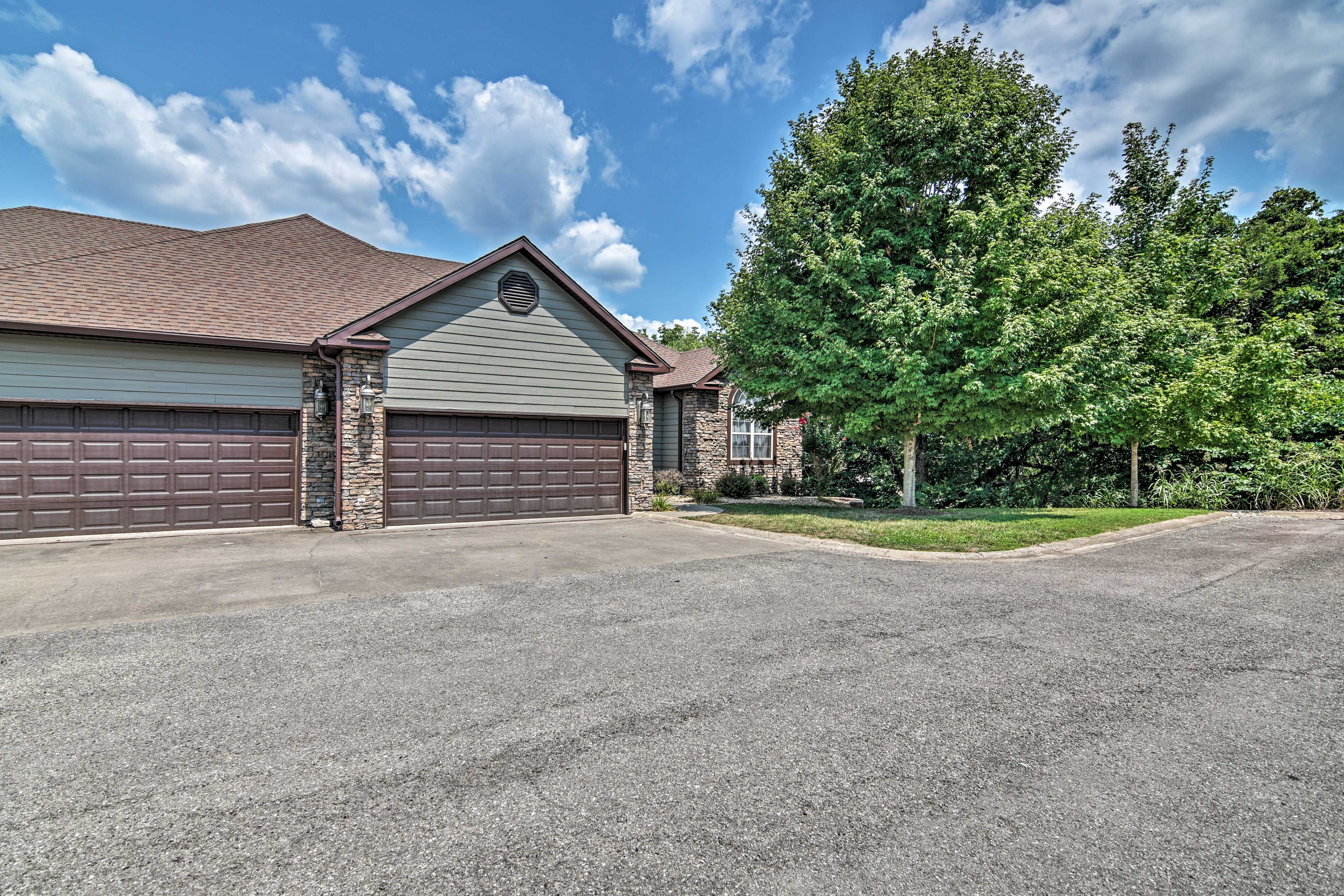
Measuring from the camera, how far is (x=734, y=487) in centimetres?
1852

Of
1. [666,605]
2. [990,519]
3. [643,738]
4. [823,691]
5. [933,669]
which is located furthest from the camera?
[990,519]

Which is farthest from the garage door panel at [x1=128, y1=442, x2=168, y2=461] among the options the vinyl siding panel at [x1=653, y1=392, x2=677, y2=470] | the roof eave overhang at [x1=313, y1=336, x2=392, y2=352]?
the vinyl siding panel at [x1=653, y1=392, x2=677, y2=470]

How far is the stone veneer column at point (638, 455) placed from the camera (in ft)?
47.1

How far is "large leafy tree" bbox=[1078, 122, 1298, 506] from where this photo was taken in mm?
14078

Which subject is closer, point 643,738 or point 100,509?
point 643,738

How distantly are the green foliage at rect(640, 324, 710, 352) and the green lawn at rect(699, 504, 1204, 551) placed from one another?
39880mm

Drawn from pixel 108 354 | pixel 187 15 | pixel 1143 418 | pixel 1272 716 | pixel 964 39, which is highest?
pixel 964 39

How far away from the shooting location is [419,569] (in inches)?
310

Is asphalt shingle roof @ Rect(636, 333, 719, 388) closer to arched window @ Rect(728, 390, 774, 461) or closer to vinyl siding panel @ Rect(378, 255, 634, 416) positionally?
arched window @ Rect(728, 390, 774, 461)

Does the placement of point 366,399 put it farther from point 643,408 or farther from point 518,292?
point 643,408

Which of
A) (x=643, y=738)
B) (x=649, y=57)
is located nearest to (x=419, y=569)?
(x=643, y=738)

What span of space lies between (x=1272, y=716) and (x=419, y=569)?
801cm

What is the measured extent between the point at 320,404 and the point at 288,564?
4.82 m

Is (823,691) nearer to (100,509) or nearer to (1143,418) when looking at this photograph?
(100,509)
